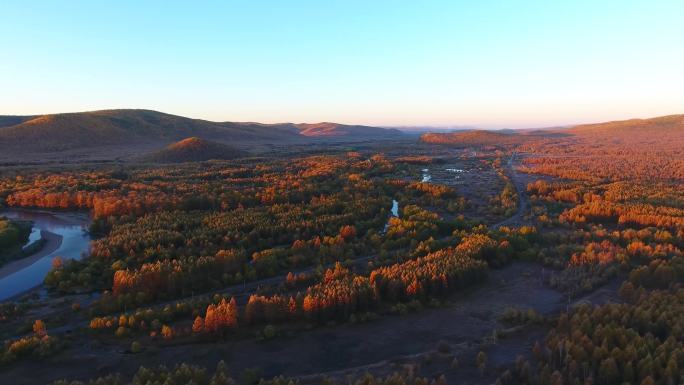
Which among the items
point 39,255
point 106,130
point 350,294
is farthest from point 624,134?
→ point 39,255

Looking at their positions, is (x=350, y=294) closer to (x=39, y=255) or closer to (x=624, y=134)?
(x=39, y=255)

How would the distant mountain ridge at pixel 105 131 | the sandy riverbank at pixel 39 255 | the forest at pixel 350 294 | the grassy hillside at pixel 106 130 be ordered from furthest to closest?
the grassy hillside at pixel 106 130 < the distant mountain ridge at pixel 105 131 < the sandy riverbank at pixel 39 255 < the forest at pixel 350 294

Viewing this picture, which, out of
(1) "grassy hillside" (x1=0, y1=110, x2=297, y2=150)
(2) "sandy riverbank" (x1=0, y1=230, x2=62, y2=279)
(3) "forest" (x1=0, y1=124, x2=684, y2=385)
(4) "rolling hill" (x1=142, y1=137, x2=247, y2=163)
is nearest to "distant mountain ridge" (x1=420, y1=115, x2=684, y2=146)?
(1) "grassy hillside" (x1=0, y1=110, x2=297, y2=150)

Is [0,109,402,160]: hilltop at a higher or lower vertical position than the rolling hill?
higher

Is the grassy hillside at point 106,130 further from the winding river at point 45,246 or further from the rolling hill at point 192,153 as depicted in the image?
the winding river at point 45,246

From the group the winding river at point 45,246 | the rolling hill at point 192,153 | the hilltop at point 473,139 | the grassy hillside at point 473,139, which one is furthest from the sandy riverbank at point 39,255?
the grassy hillside at point 473,139

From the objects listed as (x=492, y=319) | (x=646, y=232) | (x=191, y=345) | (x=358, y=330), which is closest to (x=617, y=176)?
(x=646, y=232)

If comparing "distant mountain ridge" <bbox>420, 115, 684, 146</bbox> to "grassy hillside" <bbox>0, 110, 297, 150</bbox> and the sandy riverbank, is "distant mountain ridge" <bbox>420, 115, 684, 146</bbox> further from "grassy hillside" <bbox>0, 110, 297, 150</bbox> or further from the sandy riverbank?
the sandy riverbank
